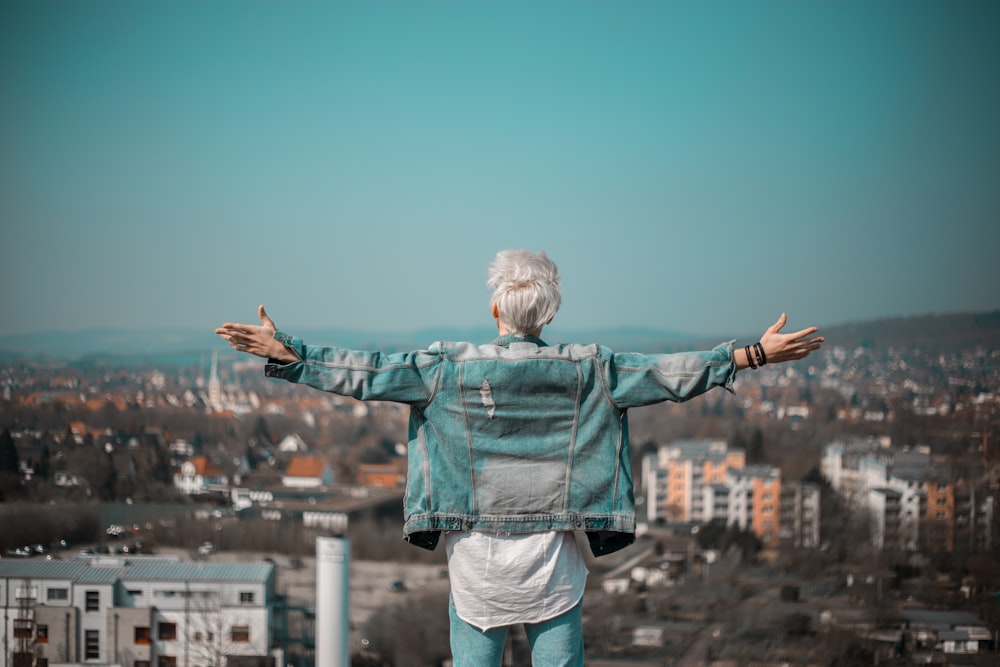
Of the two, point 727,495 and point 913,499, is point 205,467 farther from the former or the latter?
point 913,499

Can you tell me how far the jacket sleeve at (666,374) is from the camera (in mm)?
1258

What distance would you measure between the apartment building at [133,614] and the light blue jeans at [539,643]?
656 cm

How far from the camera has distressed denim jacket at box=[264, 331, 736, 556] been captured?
125 centimetres

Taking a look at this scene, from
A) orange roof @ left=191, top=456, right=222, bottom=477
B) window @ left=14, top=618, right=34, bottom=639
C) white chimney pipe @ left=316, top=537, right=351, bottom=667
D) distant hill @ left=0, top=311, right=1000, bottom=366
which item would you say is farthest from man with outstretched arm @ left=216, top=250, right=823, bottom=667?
orange roof @ left=191, top=456, right=222, bottom=477

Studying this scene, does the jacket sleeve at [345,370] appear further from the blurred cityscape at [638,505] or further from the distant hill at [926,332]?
the distant hill at [926,332]

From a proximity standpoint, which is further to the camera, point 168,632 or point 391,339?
point 391,339

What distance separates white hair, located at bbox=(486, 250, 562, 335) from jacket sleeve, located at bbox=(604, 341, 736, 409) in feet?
0.35

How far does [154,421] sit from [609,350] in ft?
74.5

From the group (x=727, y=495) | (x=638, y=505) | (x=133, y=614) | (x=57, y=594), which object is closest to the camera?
(x=57, y=594)

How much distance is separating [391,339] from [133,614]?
46.9 ft

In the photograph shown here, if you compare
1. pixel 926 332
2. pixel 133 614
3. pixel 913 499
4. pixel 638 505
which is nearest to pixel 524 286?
pixel 133 614

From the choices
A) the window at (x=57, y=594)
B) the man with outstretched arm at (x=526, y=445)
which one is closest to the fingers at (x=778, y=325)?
the man with outstretched arm at (x=526, y=445)

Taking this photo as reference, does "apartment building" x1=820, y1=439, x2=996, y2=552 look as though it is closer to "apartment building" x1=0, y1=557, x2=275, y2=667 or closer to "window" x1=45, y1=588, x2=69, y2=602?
"apartment building" x1=0, y1=557, x2=275, y2=667

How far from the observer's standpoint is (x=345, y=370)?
123 centimetres
